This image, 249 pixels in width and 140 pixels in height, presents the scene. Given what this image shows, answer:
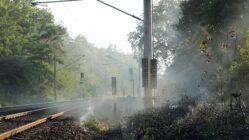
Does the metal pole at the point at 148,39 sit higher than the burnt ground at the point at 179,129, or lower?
higher

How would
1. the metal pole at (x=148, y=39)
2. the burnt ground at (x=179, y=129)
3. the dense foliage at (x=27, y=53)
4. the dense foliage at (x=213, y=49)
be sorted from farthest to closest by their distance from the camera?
the dense foliage at (x=27, y=53), the dense foliage at (x=213, y=49), the metal pole at (x=148, y=39), the burnt ground at (x=179, y=129)

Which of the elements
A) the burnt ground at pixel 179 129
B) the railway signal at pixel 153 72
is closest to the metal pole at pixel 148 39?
the railway signal at pixel 153 72

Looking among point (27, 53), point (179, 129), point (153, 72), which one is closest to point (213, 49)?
point (153, 72)

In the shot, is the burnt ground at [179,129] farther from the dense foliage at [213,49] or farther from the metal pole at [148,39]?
the dense foliage at [213,49]

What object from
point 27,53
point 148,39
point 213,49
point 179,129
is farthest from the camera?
point 27,53

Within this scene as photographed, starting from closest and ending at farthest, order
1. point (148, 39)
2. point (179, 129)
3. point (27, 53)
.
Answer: point (179, 129) → point (148, 39) → point (27, 53)

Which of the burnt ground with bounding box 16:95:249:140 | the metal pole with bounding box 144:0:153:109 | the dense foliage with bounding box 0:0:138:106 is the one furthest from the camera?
the dense foliage with bounding box 0:0:138:106

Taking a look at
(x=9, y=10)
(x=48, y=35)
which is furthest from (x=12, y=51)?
(x=48, y=35)

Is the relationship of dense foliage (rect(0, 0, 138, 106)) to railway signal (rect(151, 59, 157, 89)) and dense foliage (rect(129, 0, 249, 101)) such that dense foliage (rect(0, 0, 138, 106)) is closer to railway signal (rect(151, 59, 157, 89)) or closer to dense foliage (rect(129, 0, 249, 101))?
dense foliage (rect(129, 0, 249, 101))

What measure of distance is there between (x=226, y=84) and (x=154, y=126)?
7562 millimetres

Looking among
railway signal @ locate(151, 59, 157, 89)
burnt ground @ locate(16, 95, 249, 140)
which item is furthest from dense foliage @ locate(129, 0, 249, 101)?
burnt ground @ locate(16, 95, 249, 140)

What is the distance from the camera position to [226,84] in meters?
22.6

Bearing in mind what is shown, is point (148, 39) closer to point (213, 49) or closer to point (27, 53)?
point (213, 49)

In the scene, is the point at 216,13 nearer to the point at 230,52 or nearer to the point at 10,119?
the point at 230,52
